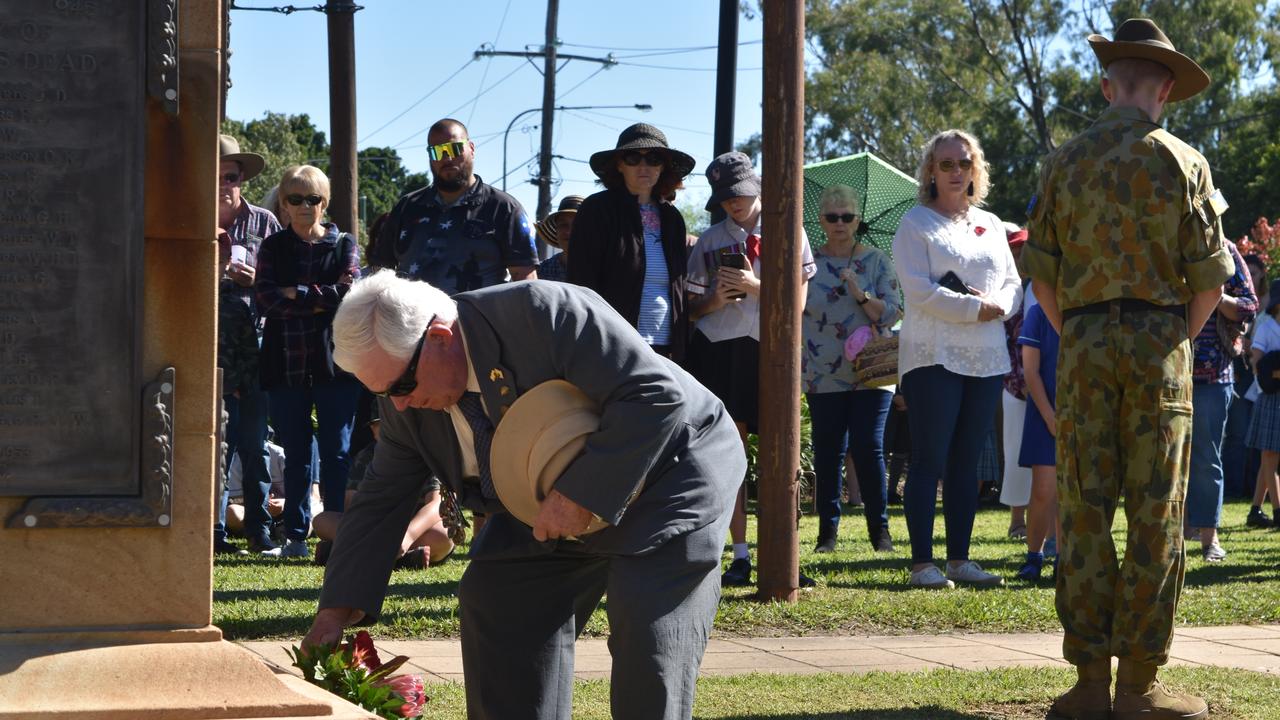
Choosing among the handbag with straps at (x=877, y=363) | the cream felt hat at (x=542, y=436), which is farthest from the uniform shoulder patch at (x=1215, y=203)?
the handbag with straps at (x=877, y=363)

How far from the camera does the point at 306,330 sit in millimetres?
8641

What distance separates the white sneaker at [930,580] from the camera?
26.3 ft

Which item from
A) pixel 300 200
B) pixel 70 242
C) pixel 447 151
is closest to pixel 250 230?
pixel 300 200

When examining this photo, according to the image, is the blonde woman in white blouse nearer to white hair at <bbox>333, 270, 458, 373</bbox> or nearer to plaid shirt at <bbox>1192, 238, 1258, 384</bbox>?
plaid shirt at <bbox>1192, 238, 1258, 384</bbox>

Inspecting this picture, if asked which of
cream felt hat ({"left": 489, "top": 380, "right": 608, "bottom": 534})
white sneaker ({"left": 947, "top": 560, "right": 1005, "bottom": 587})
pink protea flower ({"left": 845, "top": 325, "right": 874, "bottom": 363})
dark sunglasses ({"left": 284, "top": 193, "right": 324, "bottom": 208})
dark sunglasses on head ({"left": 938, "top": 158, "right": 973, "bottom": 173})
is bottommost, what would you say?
white sneaker ({"left": 947, "top": 560, "right": 1005, "bottom": 587})

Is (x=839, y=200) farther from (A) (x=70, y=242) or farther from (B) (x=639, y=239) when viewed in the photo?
(A) (x=70, y=242)

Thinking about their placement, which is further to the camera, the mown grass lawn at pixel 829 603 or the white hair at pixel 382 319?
the mown grass lawn at pixel 829 603

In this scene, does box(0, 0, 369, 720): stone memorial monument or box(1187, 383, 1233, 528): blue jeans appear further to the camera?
box(1187, 383, 1233, 528): blue jeans

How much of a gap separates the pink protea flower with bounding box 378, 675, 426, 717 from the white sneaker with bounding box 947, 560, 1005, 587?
4.59m

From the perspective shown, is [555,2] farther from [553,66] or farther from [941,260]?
[941,260]

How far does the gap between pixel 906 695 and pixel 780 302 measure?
2392mm

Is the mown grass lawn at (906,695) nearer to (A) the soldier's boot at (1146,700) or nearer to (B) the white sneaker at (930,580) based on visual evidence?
(A) the soldier's boot at (1146,700)

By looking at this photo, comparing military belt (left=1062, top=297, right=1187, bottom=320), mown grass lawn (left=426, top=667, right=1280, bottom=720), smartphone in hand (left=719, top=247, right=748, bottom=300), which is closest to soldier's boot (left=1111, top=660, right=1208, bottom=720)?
mown grass lawn (left=426, top=667, right=1280, bottom=720)

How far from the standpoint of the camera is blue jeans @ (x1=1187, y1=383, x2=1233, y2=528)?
9.66 metres
